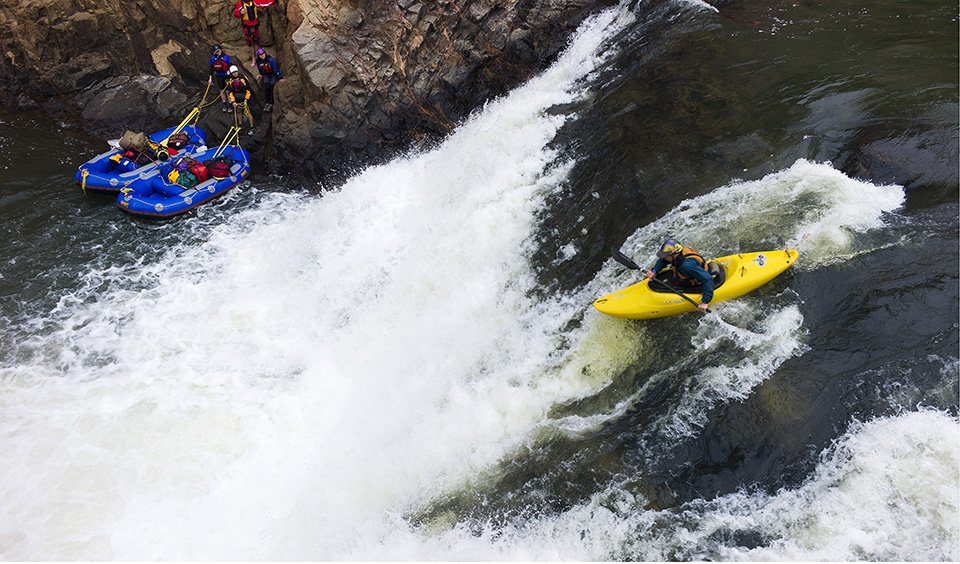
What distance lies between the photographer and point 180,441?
297 inches

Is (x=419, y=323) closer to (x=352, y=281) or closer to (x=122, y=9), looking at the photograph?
(x=352, y=281)

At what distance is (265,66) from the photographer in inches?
456

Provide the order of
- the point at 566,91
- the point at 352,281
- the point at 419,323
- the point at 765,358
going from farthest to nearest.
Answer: the point at 566,91
the point at 352,281
the point at 419,323
the point at 765,358

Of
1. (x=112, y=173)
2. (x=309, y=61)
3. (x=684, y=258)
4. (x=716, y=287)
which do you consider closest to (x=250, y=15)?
(x=309, y=61)

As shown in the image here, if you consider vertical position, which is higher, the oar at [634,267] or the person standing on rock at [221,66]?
the person standing on rock at [221,66]

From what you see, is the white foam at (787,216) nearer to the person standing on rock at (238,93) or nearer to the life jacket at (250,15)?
the person standing on rock at (238,93)

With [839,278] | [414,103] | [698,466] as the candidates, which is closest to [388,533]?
[698,466]

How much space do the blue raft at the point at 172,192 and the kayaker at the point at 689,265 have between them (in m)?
8.26

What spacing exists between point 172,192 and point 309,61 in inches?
132

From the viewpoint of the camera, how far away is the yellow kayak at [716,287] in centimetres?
683

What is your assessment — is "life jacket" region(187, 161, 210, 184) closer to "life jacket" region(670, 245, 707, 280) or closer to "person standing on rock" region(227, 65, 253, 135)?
"person standing on rock" region(227, 65, 253, 135)

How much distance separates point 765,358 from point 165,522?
6.54 meters

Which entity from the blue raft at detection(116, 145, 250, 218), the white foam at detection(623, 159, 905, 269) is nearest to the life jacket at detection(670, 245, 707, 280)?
the white foam at detection(623, 159, 905, 269)

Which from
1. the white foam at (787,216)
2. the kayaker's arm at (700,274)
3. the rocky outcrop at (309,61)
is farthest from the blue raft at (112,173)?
the kayaker's arm at (700,274)
